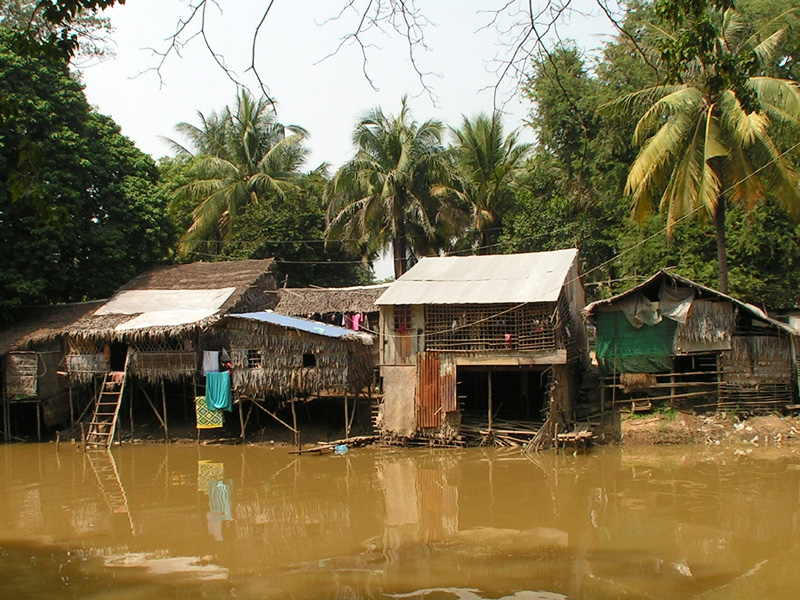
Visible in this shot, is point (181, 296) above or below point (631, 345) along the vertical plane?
above

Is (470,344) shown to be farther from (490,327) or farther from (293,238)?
(293,238)

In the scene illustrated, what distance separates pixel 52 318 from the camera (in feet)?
63.2

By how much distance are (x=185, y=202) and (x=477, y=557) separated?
2097 centimetres

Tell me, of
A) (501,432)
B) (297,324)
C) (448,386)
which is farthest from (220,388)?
(501,432)

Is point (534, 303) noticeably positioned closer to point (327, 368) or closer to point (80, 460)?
point (327, 368)

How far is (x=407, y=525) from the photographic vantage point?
1097 centimetres

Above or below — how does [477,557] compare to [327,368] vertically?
below

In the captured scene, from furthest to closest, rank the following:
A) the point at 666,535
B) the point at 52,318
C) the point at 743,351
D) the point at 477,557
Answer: the point at 52,318
the point at 743,351
the point at 666,535
the point at 477,557

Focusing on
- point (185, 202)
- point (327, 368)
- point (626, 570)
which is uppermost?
point (185, 202)

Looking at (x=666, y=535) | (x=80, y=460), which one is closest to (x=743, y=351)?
(x=666, y=535)

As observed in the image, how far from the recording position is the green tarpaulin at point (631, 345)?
15664mm

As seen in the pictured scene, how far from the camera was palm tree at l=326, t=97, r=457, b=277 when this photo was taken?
2277 centimetres

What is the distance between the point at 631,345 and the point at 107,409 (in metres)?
13.4

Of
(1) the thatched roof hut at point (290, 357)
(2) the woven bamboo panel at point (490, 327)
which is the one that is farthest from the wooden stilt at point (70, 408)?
(2) the woven bamboo panel at point (490, 327)
